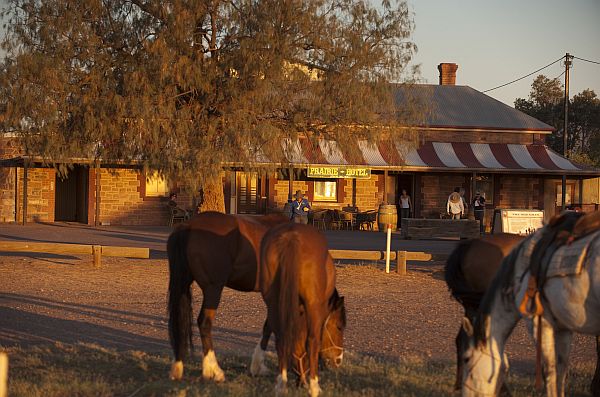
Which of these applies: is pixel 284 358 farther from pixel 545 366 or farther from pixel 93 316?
pixel 93 316

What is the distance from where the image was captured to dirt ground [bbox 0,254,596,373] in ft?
29.6

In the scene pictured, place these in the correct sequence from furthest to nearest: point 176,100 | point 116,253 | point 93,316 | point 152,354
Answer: point 176,100, point 116,253, point 93,316, point 152,354

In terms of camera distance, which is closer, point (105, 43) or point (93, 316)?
point (93, 316)

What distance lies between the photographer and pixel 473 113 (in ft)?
118

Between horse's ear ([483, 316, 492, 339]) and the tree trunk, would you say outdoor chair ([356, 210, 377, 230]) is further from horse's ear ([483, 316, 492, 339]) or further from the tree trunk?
horse's ear ([483, 316, 492, 339])

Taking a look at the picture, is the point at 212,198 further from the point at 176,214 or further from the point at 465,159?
the point at 465,159

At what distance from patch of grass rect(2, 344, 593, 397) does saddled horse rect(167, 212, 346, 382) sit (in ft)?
1.02

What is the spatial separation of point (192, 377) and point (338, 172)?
895 inches

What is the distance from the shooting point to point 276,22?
16531 mm

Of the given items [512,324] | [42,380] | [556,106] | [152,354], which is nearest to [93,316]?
[152,354]

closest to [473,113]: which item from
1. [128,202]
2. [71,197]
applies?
[128,202]

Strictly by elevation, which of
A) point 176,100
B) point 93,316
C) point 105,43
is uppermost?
point 105,43

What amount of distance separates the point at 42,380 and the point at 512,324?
4.01 meters

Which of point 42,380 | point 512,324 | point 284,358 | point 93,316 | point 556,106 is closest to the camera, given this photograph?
point 512,324
